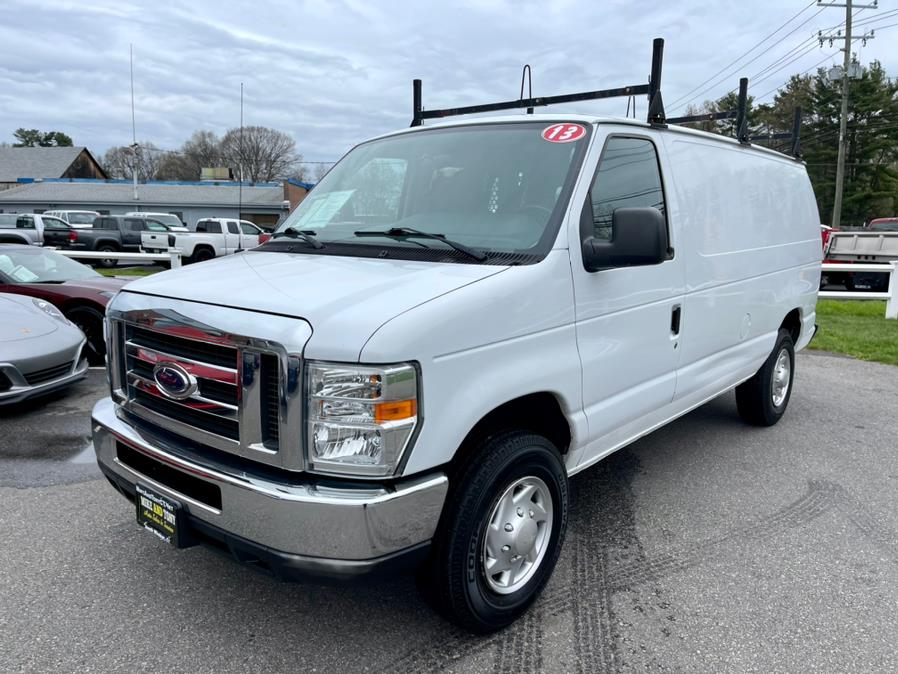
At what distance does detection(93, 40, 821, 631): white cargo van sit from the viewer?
7.42 feet

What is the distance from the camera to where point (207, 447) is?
261 cm

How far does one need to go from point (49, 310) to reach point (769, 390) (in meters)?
6.48

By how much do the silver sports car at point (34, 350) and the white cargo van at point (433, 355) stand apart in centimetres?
286

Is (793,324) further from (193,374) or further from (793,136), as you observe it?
(193,374)

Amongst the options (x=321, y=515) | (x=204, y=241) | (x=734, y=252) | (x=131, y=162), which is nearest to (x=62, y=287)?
(x=321, y=515)

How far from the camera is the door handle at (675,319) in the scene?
372cm

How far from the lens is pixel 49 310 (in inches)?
255

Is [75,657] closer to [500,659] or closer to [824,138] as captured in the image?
[500,659]

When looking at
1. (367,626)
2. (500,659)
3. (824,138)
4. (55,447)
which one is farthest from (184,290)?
(824,138)

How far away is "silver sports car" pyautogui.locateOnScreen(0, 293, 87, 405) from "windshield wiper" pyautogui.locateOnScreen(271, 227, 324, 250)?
9.93ft

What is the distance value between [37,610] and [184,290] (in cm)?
156

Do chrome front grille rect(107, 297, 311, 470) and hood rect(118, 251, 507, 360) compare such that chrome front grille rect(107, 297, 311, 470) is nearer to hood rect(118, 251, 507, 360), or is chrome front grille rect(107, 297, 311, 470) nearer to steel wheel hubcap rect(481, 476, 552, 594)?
hood rect(118, 251, 507, 360)

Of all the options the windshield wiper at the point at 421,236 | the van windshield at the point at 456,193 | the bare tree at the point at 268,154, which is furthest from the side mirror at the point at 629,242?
the bare tree at the point at 268,154

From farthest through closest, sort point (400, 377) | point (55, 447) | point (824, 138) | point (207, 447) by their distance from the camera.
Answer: point (824, 138) → point (55, 447) → point (207, 447) → point (400, 377)
